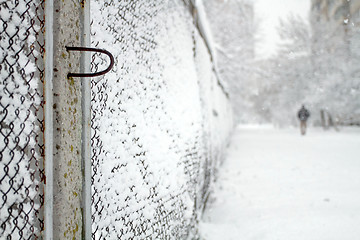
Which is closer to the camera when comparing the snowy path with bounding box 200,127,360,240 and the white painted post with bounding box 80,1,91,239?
the white painted post with bounding box 80,1,91,239

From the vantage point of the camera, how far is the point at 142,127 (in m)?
1.57

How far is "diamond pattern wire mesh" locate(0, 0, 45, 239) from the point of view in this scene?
2.84 feet

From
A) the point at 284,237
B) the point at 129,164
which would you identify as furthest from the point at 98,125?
the point at 284,237

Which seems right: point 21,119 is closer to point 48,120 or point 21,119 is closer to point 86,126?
point 48,120

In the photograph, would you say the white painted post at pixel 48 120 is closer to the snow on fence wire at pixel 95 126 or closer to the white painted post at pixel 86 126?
the snow on fence wire at pixel 95 126

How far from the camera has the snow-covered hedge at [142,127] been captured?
4.12ft

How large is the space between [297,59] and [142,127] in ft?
73.1

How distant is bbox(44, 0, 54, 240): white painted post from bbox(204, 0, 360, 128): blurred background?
1028cm

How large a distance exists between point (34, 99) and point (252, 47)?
1714cm

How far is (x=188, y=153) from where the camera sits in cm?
245

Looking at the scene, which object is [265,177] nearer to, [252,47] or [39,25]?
[39,25]

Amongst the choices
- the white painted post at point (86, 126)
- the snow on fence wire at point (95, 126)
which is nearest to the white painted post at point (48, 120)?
the snow on fence wire at point (95, 126)

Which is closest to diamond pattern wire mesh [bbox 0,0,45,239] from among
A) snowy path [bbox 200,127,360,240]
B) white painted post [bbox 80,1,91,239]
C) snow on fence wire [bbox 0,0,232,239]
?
snow on fence wire [bbox 0,0,232,239]

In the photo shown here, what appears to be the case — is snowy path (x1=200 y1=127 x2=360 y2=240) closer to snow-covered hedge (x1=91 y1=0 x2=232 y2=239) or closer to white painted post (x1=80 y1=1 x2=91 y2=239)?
snow-covered hedge (x1=91 y1=0 x2=232 y2=239)
